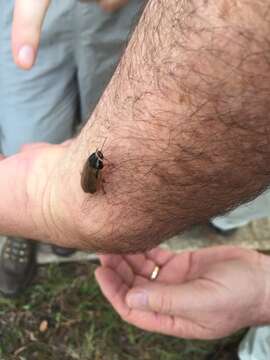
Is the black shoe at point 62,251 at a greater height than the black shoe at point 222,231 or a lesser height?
lesser

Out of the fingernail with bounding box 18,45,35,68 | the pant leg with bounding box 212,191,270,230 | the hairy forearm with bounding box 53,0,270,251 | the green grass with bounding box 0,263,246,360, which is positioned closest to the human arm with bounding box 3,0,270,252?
the hairy forearm with bounding box 53,0,270,251

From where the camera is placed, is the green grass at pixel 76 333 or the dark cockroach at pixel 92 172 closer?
the dark cockroach at pixel 92 172

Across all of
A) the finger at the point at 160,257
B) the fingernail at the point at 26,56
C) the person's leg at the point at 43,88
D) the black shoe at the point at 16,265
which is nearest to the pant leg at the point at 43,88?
the person's leg at the point at 43,88

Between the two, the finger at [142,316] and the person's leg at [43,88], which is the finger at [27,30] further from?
the finger at [142,316]

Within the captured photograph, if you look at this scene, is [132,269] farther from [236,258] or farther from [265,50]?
[265,50]

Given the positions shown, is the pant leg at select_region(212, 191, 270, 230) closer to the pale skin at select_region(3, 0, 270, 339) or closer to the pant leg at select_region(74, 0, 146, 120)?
the pale skin at select_region(3, 0, 270, 339)

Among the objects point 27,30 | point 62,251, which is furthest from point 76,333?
point 27,30
